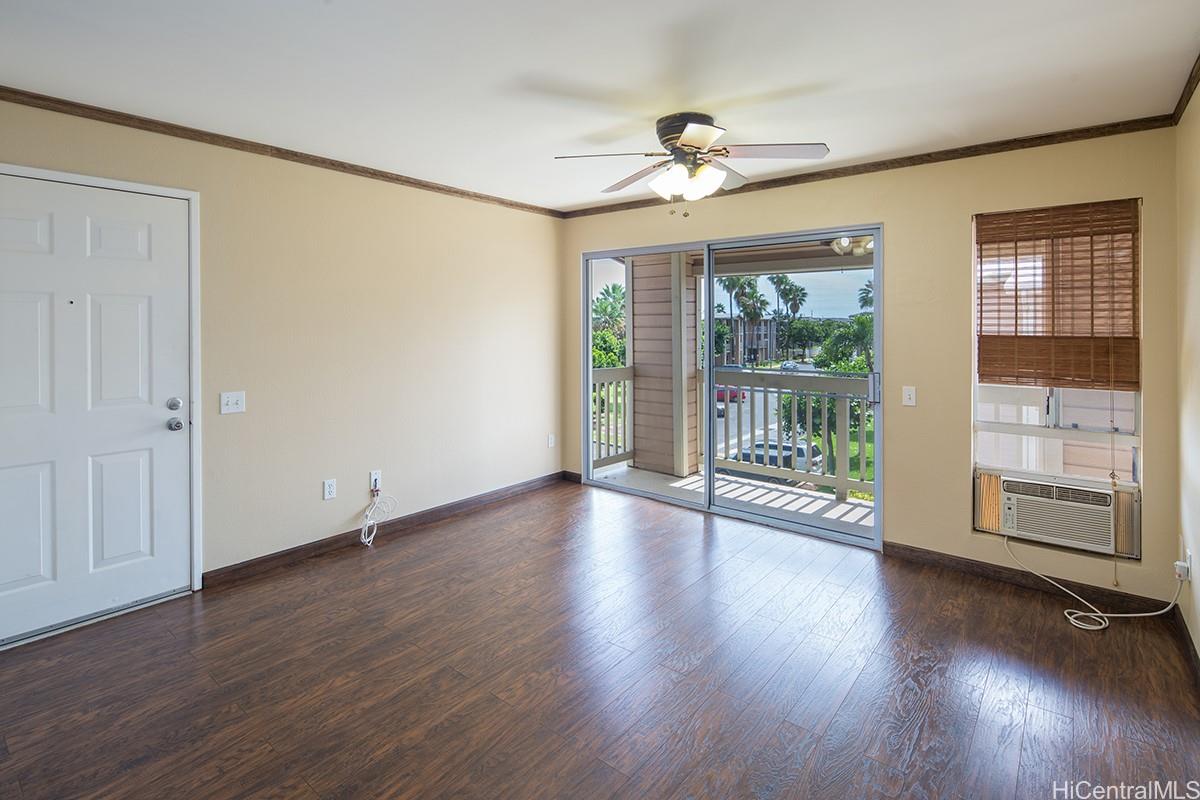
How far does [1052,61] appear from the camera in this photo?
2406 mm

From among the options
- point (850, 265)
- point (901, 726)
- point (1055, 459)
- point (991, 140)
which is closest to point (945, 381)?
point (1055, 459)

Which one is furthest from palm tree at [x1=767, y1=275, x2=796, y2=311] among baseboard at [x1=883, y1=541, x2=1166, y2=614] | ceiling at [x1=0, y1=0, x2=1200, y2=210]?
baseboard at [x1=883, y1=541, x2=1166, y2=614]

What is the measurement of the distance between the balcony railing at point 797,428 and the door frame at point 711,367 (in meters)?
0.62

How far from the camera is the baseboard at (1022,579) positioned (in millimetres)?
3115

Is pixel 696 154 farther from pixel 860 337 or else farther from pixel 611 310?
pixel 611 310

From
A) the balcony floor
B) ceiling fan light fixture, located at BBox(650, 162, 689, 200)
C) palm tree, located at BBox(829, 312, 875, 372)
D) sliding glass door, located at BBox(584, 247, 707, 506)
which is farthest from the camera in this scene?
sliding glass door, located at BBox(584, 247, 707, 506)

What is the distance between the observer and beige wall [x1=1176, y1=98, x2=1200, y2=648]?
2518 millimetres

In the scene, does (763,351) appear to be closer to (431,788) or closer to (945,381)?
(945,381)

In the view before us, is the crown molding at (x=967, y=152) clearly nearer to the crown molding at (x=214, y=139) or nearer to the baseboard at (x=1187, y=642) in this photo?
the crown molding at (x=214, y=139)

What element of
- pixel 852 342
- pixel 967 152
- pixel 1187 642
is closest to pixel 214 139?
pixel 852 342

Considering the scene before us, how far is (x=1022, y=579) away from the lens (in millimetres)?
3443

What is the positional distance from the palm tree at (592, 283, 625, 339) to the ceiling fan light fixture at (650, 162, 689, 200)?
8.65 feet

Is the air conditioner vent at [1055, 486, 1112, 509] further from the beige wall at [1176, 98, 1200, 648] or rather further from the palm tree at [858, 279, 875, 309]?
the palm tree at [858, 279, 875, 309]

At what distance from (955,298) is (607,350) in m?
3.17
